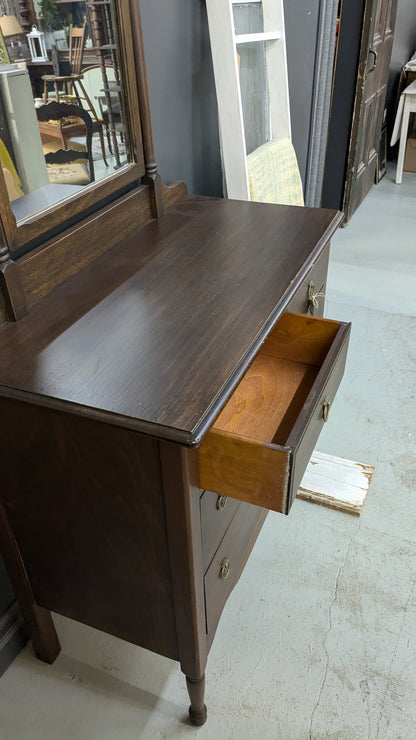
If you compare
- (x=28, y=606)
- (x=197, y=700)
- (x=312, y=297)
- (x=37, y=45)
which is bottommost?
(x=197, y=700)

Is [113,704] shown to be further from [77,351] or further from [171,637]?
[77,351]

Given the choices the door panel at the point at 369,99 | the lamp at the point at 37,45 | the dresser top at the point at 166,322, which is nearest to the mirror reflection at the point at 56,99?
the lamp at the point at 37,45

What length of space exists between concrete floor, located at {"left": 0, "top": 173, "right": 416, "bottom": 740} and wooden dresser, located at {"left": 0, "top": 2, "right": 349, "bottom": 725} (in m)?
0.09

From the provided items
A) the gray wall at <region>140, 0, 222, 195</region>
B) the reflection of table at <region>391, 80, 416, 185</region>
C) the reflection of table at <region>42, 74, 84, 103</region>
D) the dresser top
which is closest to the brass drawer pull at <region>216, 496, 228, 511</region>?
the dresser top

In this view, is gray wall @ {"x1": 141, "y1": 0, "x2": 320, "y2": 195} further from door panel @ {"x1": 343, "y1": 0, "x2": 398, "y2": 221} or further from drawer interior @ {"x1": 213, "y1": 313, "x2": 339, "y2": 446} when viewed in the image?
door panel @ {"x1": 343, "y1": 0, "x2": 398, "y2": 221}

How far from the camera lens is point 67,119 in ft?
3.45

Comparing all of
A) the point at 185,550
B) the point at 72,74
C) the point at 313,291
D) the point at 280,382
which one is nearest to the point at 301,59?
the point at 313,291

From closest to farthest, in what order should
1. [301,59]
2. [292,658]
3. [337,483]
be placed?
[292,658] < [337,483] < [301,59]

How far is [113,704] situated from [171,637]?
335 mm

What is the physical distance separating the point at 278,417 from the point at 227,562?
311 millimetres

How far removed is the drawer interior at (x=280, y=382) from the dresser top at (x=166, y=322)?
0.14 metres

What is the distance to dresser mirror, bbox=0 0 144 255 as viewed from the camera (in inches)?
37.2

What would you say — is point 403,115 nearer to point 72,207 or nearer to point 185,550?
point 72,207

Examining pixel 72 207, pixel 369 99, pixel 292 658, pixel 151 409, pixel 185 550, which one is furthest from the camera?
pixel 369 99
